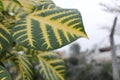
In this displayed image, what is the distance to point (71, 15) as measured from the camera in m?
0.53

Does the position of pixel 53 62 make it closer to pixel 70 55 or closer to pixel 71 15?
pixel 71 15

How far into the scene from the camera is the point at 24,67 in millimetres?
760

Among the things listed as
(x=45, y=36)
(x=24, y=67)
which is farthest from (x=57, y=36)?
(x=24, y=67)

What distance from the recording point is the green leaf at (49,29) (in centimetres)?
49

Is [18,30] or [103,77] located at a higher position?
[18,30]

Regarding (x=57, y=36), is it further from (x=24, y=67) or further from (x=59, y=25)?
(x=24, y=67)

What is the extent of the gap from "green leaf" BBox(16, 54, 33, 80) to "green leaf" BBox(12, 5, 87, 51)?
0.71 feet

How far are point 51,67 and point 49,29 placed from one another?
0.28 meters

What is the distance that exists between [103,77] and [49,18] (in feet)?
16.1

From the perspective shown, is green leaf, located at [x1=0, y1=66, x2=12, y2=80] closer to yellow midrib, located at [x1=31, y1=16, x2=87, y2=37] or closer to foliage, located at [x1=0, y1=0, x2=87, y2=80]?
foliage, located at [x1=0, y1=0, x2=87, y2=80]

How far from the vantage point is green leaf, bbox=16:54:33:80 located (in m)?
0.74

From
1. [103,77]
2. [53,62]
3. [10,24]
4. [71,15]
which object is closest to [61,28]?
[71,15]

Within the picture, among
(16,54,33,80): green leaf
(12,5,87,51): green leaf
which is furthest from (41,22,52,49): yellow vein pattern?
(16,54,33,80): green leaf

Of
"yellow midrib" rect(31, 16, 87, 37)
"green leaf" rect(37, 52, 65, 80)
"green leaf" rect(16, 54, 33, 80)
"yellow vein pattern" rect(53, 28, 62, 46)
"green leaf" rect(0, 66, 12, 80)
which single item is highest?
"yellow midrib" rect(31, 16, 87, 37)
